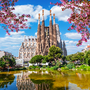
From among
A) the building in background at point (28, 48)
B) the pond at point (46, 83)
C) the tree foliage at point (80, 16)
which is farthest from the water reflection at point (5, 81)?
the building in background at point (28, 48)

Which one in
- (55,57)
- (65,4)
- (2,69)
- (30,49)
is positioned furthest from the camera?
(30,49)

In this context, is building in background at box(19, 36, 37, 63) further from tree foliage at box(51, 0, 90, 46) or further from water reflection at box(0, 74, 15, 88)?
tree foliage at box(51, 0, 90, 46)

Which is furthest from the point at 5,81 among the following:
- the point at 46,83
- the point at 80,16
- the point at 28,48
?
the point at 28,48

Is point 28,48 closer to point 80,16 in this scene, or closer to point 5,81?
point 5,81

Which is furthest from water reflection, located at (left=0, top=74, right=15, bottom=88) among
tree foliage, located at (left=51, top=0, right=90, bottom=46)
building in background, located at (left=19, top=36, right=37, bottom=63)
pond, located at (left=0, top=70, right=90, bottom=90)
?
building in background, located at (left=19, top=36, right=37, bottom=63)

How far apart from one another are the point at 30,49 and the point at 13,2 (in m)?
71.3

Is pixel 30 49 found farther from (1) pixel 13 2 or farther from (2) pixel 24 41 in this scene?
(1) pixel 13 2

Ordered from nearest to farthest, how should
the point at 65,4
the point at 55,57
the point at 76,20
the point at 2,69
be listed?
the point at 65,4
the point at 76,20
the point at 2,69
the point at 55,57

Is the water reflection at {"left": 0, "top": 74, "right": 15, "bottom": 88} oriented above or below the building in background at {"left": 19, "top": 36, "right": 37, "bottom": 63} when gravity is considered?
below

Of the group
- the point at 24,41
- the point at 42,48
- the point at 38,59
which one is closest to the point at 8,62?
the point at 38,59

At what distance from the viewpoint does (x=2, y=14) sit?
4691mm

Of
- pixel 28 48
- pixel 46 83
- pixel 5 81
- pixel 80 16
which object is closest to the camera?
pixel 80 16

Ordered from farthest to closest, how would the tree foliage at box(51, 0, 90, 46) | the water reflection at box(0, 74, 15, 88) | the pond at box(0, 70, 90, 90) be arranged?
1. the water reflection at box(0, 74, 15, 88)
2. the pond at box(0, 70, 90, 90)
3. the tree foliage at box(51, 0, 90, 46)

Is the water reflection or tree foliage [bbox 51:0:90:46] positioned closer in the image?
tree foliage [bbox 51:0:90:46]
